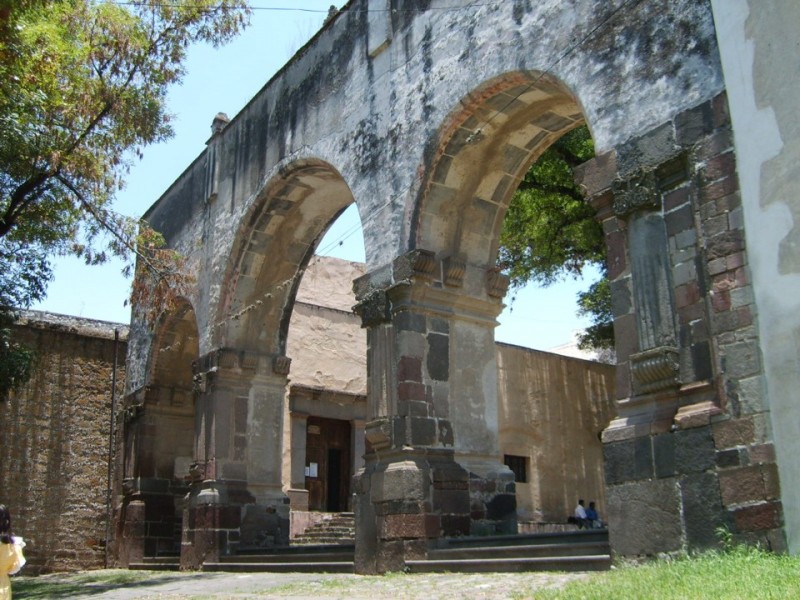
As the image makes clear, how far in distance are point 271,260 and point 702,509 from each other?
27.8ft

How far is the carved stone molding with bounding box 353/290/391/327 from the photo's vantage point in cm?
941

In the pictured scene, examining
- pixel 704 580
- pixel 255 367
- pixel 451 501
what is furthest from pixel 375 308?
pixel 704 580

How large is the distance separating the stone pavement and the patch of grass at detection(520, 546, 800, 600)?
18.8 inches

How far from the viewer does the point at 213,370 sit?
42.1 feet

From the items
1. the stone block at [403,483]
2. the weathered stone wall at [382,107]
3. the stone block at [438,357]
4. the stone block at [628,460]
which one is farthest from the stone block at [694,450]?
the stone block at [438,357]

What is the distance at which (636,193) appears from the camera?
23.0 ft

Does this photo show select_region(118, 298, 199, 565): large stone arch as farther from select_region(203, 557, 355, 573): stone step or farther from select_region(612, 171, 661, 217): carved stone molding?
select_region(612, 171, 661, 217): carved stone molding

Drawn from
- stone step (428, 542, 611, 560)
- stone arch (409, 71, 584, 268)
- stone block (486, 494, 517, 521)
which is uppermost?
stone arch (409, 71, 584, 268)

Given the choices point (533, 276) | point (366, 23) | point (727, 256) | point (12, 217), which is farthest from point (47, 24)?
point (533, 276)

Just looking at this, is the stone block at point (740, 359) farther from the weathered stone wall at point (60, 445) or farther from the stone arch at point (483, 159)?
the weathered stone wall at point (60, 445)

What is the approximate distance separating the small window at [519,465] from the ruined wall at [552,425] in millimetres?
93

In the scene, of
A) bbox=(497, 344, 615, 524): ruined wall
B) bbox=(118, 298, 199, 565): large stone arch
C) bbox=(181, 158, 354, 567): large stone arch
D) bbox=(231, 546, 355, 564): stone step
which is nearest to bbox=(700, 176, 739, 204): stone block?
bbox=(231, 546, 355, 564): stone step

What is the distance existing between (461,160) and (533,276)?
869 centimetres

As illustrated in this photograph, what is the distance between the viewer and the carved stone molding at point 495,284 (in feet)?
32.4
